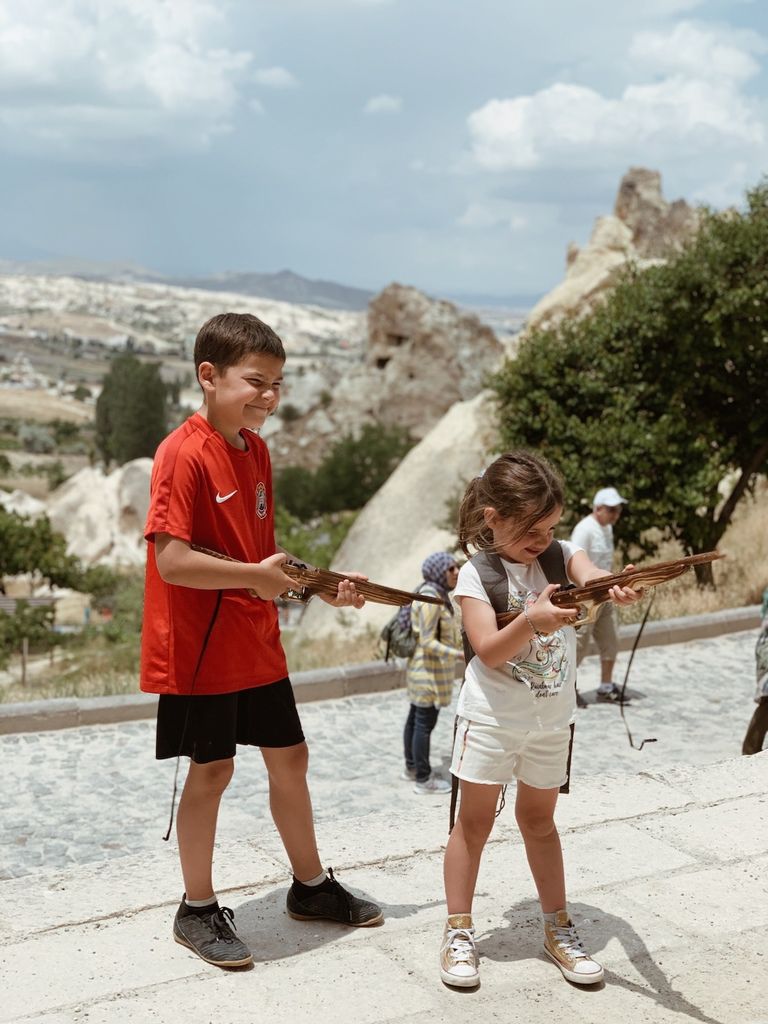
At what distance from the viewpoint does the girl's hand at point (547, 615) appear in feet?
10.9

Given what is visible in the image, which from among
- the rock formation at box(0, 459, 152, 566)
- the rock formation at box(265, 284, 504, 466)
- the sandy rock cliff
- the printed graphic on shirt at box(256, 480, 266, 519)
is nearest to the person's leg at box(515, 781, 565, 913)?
the printed graphic on shirt at box(256, 480, 266, 519)

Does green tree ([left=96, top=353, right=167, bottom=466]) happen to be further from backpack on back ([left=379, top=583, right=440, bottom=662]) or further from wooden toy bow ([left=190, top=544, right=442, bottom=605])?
wooden toy bow ([left=190, top=544, right=442, bottom=605])

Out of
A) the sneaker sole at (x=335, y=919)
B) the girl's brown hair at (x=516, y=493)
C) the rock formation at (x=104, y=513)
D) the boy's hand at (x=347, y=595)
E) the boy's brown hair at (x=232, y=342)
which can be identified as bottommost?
the rock formation at (x=104, y=513)

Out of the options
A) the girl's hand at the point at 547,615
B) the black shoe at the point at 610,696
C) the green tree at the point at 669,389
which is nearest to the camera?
the girl's hand at the point at 547,615

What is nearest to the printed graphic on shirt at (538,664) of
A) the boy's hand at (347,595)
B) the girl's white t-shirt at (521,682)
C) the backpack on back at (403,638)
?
the girl's white t-shirt at (521,682)

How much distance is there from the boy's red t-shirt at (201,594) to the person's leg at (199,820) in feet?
0.97

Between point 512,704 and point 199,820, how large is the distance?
3.54 feet

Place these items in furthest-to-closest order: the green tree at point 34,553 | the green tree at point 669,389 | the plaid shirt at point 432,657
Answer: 1. the green tree at point 34,553
2. the green tree at point 669,389
3. the plaid shirt at point 432,657

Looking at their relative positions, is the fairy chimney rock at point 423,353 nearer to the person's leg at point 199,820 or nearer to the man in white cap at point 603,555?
the man in white cap at point 603,555

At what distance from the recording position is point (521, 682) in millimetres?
3604

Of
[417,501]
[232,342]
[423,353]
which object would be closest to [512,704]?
[232,342]

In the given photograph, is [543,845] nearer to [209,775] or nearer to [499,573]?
[499,573]

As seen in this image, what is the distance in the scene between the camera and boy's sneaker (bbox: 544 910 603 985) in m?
3.59

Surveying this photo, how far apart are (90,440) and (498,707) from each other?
132 metres
